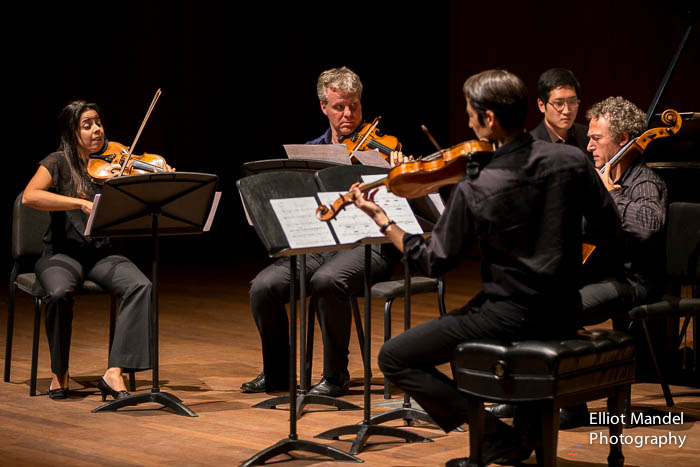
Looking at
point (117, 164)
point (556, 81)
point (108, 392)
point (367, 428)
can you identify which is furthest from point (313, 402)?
point (556, 81)

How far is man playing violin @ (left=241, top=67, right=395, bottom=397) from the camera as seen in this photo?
150 inches

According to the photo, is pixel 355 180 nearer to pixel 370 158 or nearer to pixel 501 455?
pixel 370 158

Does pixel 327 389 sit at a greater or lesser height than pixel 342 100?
lesser

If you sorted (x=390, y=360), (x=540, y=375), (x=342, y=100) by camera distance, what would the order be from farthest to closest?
(x=342, y=100) < (x=390, y=360) < (x=540, y=375)

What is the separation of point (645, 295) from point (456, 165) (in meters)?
1.23

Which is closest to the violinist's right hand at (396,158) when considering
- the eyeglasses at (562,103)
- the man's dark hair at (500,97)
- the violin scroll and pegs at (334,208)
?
the eyeglasses at (562,103)

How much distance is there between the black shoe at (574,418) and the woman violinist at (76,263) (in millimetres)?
1578

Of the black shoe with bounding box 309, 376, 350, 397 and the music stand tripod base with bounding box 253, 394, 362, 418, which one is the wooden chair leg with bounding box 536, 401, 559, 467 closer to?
the music stand tripod base with bounding box 253, 394, 362, 418

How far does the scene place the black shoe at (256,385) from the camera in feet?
12.8

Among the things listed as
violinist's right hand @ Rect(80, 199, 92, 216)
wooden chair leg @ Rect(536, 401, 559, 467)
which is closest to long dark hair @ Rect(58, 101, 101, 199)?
violinist's right hand @ Rect(80, 199, 92, 216)

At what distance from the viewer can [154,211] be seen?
11.7 ft

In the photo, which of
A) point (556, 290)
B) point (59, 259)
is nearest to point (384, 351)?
point (556, 290)

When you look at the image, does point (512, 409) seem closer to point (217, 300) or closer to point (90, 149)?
point (90, 149)

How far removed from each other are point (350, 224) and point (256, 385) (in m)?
1.24
